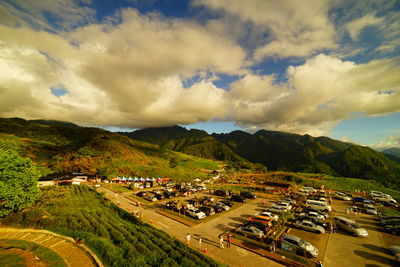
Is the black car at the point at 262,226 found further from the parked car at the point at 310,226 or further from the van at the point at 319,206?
the van at the point at 319,206

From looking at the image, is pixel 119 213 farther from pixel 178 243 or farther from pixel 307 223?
pixel 307 223

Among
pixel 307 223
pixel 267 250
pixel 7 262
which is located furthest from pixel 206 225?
pixel 7 262

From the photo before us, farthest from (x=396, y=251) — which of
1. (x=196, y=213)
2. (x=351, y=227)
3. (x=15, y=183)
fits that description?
(x=15, y=183)

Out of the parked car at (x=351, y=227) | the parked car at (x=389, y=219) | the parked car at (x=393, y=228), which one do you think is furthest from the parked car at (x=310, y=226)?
the parked car at (x=389, y=219)

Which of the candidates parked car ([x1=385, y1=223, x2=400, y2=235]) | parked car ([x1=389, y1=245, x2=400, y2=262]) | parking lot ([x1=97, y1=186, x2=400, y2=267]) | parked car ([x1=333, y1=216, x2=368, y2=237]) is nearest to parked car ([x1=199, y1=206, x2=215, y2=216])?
parking lot ([x1=97, y1=186, x2=400, y2=267])

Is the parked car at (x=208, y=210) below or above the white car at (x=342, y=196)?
below

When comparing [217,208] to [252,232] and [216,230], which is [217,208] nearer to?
[216,230]
